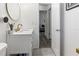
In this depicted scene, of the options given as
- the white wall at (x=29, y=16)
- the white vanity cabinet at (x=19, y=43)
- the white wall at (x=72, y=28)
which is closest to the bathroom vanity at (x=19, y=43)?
the white vanity cabinet at (x=19, y=43)

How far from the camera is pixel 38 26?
4.96ft

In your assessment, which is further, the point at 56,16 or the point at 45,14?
the point at 56,16

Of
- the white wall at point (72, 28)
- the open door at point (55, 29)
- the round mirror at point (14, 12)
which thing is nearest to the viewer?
the white wall at point (72, 28)

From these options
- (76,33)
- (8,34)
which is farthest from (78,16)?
(8,34)

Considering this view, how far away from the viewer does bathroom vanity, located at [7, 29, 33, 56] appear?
4.22 feet

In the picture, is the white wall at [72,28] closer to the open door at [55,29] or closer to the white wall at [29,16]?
the open door at [55,29]

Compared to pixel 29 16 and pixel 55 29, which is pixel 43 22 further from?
pixel 55 29

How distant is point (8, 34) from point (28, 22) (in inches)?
11.3

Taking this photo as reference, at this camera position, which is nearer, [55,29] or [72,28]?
[72,28]

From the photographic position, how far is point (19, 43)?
1335 millimetres

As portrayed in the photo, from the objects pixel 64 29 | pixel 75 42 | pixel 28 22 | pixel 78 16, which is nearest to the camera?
pixel 78 16

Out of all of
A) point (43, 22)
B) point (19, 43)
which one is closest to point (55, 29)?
point (43, 22)

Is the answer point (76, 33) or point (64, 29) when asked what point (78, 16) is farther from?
point (64, 29)

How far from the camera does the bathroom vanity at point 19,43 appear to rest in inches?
50.6
